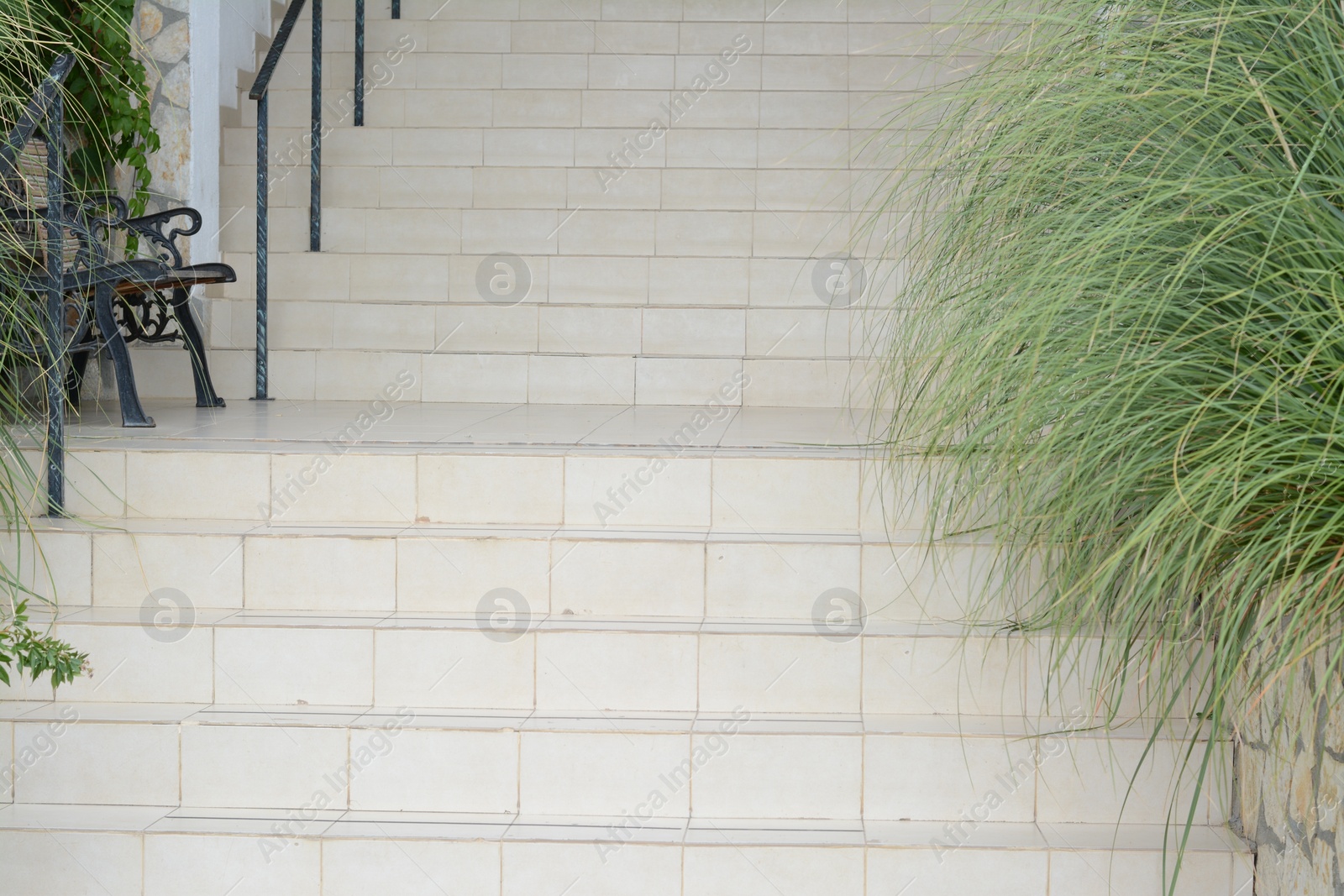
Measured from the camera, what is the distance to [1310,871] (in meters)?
1.62

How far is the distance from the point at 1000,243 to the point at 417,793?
1299mm

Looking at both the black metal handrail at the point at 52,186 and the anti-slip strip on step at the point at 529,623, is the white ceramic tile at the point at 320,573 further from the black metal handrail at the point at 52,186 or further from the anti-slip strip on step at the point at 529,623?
the black metal handrail at the point at 52,186

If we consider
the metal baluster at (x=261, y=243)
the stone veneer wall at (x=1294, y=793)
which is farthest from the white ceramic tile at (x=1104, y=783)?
the metal baluster at (x=261, y=243)

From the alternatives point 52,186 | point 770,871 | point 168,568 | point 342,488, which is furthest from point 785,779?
point 52,186

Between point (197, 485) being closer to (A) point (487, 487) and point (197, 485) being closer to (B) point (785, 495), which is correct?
(A) point (487, 487)

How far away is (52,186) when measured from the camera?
2180 millimetres

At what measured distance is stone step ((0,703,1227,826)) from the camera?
1.96m

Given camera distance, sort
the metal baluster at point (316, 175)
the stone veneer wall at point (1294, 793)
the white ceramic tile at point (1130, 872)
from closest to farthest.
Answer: the stone veneer wall at point (1294, 793) → the white ceramic tile at point (1130, 872) → the metal baluster at point (316, 175)

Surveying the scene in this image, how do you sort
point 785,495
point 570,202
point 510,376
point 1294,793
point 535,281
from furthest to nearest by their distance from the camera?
1. point 570,202
2. point 535,281
3. point 510,376
4. point 785,495
5. point 1294,793

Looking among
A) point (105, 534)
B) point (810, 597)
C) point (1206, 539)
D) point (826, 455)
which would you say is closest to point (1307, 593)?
point (1206, 539)

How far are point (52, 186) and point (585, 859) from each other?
155 centimetres

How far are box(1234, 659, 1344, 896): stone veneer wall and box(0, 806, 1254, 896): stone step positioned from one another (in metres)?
0.07

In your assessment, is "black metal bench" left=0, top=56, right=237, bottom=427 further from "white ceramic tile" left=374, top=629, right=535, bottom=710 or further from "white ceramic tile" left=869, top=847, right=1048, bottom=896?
"white ceramic tile" left=869, top=847, right=1048, bottom=896

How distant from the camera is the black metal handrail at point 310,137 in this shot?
12.0ft
